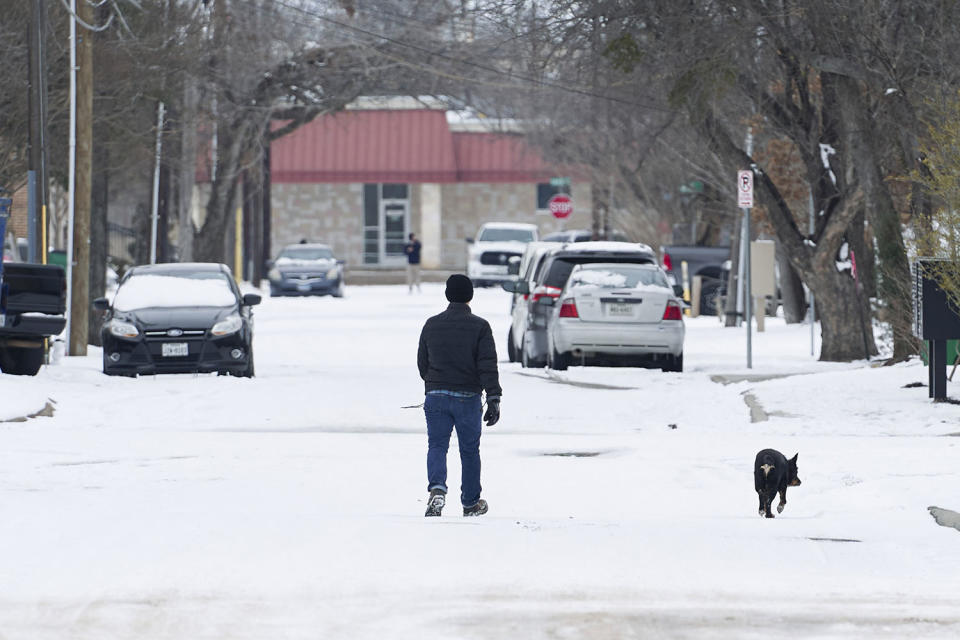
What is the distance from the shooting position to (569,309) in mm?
21609

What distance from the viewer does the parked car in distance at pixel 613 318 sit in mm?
21562

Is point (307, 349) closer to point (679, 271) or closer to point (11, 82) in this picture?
point (11, 82)

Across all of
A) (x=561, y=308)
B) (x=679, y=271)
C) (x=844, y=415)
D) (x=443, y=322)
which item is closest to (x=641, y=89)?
(x=561, y=308)

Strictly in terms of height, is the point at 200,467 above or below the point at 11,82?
below

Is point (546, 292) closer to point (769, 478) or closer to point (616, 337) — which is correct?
point (616, 337)

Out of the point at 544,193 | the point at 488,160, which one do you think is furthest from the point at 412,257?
the point at 544,193

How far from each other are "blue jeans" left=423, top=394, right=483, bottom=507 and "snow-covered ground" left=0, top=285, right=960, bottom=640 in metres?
0.22

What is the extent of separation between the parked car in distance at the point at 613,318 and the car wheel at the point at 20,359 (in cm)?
638

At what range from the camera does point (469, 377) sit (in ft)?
33.7

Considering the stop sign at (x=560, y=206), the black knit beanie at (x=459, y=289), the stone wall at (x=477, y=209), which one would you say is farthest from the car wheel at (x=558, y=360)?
the stone wall at (x=477, y=209)

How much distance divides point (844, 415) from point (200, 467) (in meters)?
6.69

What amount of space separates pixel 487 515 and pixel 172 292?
11774 mm

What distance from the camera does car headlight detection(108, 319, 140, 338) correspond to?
2075 cm

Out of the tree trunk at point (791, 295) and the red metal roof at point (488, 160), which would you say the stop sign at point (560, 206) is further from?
the tree trunk at point (791, 295)
